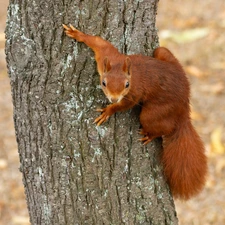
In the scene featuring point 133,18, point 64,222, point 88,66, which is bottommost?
point 64,222

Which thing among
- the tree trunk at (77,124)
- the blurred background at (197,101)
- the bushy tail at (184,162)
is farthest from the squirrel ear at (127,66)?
the blurred background at (197,101)

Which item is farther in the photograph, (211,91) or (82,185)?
(211,91)

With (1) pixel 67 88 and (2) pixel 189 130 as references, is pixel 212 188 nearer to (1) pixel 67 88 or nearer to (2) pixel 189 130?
(2) pixel 189 130

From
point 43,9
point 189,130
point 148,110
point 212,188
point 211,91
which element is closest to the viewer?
point 43,9

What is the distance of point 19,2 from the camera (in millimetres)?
1807

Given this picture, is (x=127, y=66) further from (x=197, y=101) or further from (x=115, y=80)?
(x=197, y=101)

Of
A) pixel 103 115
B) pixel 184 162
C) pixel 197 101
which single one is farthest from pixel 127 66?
pixel 197 101

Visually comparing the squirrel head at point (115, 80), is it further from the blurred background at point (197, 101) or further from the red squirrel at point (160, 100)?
the blurred background at point (197, 101)

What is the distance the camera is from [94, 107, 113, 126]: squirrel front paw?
6.10ft

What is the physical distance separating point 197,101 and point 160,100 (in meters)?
2.66

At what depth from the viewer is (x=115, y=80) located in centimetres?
181

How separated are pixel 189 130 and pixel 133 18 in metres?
0.60

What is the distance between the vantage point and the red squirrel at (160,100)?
1804mm

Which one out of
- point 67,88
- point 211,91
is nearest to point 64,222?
point 67,88
